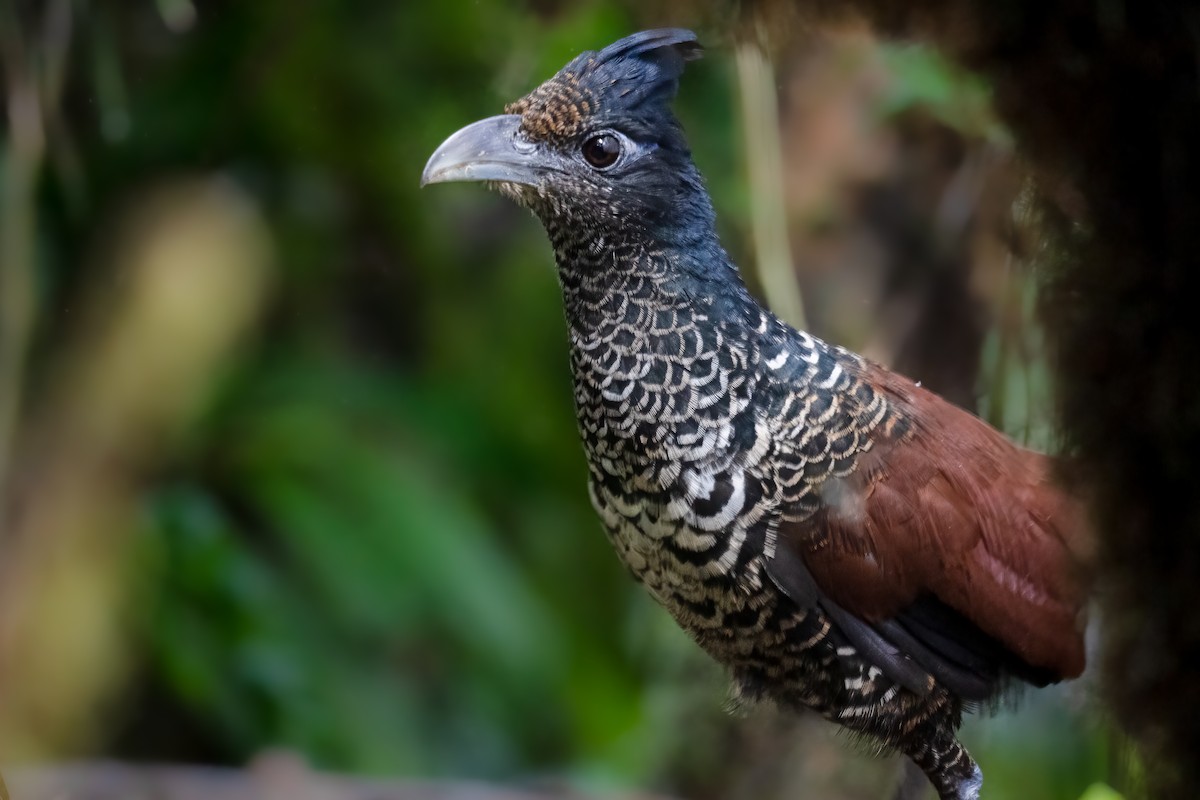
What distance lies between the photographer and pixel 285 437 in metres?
3.42

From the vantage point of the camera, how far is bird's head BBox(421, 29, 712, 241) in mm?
1860

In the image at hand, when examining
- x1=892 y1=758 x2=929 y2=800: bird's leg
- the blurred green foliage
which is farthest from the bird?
the blurred green foliage

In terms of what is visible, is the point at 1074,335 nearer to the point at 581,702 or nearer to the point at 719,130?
the point at 719,130

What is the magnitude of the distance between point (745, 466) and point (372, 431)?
1.90 metres

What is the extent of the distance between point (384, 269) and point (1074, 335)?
2669 mm

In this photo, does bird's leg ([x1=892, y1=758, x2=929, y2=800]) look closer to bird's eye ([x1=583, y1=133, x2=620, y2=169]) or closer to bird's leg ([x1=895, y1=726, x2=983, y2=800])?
bird's leg ([x1=895, y1=726, x2=983, y2=800])

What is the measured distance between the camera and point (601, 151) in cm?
187

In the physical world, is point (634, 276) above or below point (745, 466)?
above

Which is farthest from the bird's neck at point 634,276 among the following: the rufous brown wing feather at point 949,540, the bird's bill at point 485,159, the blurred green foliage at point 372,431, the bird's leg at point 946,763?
the blurred green foliage at point 372,431

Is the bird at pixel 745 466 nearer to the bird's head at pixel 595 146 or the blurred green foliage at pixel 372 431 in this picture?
the bird's head at pixel 595 146

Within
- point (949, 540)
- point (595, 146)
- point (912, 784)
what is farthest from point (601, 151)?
point (912, 784)

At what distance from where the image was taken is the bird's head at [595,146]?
73.2 inches

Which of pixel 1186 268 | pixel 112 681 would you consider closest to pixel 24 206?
pixel 112 681

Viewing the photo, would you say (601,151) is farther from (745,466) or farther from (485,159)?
(745,466)
